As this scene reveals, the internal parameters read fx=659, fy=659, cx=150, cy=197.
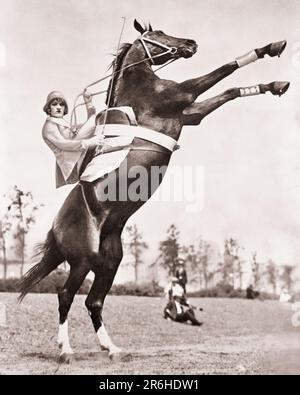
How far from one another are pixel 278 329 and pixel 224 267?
75 cm

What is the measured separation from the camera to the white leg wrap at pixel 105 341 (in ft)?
18.7

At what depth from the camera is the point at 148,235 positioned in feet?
19.8

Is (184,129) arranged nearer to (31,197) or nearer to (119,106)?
(119,106)

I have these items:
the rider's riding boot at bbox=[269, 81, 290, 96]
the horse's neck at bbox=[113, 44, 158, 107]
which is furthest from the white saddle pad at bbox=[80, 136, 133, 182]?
the rider's riding boot at bbox=[269, 81, 290, 96]

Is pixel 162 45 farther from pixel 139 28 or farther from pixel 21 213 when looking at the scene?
pixel 21 213

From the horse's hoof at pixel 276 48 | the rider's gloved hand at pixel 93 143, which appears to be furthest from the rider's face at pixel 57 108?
the horse's hoof at pixel 276 48

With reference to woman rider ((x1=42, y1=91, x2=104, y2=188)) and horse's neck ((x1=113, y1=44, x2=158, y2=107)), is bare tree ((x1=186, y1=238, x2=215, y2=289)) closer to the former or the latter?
woman rider ((x1=42, y1=91, x2=104, y2=188))

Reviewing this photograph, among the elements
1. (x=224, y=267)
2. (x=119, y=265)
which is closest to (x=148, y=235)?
(x=119, y=265)

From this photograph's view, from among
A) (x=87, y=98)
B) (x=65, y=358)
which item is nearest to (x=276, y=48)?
(x=87, y=98)

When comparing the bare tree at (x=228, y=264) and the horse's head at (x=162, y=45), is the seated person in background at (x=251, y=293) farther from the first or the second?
the horse's head at (x=162, y=45)

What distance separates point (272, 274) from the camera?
19.8ft

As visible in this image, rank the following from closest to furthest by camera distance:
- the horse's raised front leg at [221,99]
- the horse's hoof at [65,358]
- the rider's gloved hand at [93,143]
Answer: the horse's hoof at [65,358] → the rider's gloved hand at [93,143] → the horse's raised front leg at [221,99]

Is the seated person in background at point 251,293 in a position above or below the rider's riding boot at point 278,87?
below

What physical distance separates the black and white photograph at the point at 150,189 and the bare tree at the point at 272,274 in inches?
0.8
